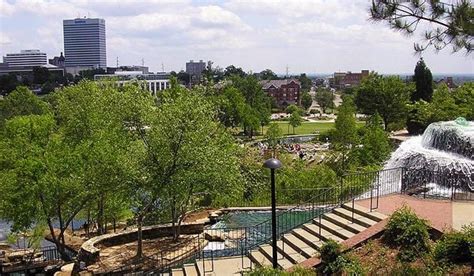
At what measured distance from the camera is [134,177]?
51.4ft

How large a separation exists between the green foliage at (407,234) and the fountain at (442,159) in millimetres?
6706

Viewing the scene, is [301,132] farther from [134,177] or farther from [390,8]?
[390,8]

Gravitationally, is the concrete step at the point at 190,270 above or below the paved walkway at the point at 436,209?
below


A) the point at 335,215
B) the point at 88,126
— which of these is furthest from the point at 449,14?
the point at 88,126

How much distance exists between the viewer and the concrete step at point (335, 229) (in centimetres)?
1354

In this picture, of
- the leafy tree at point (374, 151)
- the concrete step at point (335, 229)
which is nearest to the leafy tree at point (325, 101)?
the leafy tree at point (374, 151)

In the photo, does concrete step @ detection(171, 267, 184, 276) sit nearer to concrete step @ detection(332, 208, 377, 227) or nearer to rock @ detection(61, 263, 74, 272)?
rock @ detection(61, 263, 74, 272)

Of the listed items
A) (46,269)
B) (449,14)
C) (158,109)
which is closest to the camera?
(449,14)

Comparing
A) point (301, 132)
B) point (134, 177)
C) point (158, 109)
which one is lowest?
point (301, 132)

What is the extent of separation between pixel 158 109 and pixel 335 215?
6.69 meters

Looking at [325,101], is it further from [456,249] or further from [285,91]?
→ [456,249]

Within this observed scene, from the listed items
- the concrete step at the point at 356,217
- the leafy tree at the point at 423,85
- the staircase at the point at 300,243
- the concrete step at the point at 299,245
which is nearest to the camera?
the concrete step at the point at 299,245

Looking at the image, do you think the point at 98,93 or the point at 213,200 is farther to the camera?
the point at 98,93

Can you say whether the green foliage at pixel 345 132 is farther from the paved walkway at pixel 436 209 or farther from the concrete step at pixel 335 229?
the concrete step at pixel 335 229
